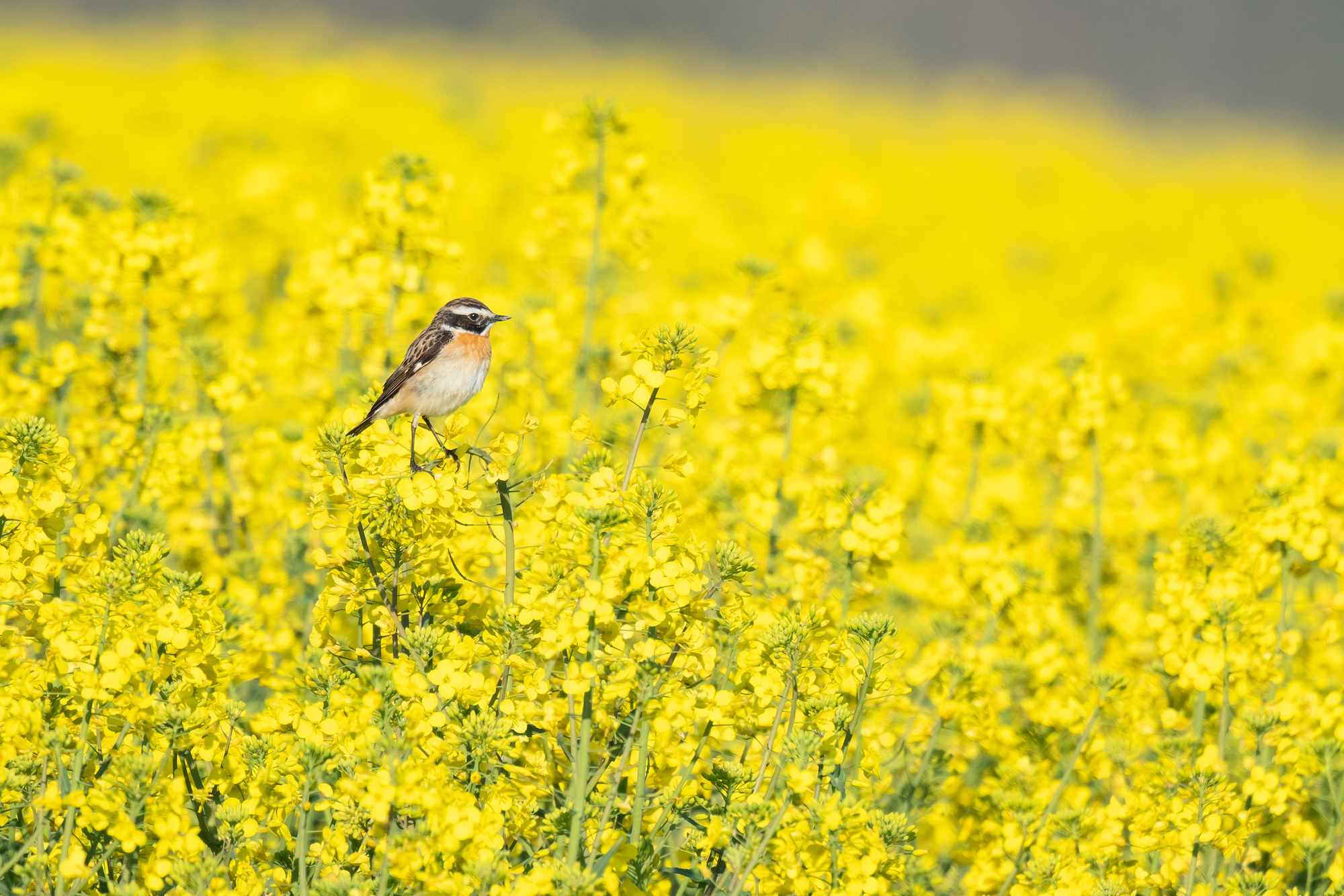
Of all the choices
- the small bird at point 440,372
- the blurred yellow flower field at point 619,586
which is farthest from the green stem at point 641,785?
the small bird at point 440,372

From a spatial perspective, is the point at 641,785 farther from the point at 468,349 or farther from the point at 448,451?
the point at 468,349

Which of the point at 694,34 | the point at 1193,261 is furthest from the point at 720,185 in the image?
the point at 694,34

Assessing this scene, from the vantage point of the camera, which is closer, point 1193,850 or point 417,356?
point 1193,850

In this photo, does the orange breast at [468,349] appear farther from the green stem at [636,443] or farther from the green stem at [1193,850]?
the green stem at [1193,850]

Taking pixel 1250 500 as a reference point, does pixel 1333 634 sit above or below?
below

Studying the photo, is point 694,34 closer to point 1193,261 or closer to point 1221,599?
point 1193,261

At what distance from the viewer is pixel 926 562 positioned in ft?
23.8

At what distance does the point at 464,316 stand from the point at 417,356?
36 cm

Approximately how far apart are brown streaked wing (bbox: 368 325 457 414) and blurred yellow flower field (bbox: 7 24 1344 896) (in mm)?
144

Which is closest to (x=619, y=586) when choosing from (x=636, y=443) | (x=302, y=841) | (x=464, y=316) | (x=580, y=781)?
(x=636, y=443)

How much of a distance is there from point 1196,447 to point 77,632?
23.5ft

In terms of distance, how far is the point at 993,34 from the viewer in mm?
90438

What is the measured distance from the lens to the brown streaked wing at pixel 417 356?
4617 millimetres

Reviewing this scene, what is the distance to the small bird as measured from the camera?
184 inches
